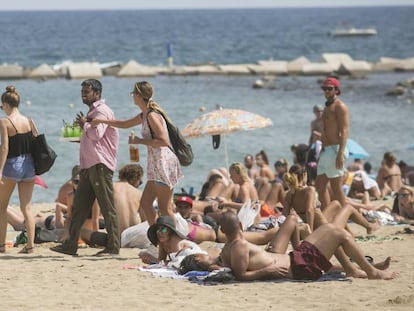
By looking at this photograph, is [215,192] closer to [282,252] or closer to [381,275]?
[282,252]

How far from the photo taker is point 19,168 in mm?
9914

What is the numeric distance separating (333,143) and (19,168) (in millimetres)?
3065

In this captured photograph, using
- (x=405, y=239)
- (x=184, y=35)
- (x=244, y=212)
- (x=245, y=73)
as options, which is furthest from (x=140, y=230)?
(x=184, y=35)

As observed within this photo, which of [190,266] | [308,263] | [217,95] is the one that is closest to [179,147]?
[190,266]

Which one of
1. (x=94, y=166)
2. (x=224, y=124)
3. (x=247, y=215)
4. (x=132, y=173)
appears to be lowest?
(x=247, y=215)

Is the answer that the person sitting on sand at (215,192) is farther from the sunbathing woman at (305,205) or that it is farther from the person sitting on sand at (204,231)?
the sunbathing woman at (305,205)

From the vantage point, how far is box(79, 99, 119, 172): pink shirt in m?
9.71

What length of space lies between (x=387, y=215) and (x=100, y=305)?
5710mm

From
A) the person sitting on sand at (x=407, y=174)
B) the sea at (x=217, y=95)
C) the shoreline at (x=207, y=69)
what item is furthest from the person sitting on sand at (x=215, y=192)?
the shoreline at (x=207, y=69)

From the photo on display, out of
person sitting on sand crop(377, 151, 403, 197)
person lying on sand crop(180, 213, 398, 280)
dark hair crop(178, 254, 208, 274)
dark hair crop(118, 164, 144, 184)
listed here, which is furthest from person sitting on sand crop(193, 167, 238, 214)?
person sitting on sand crop(377, 151, 403, 197)

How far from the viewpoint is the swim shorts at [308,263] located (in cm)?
Result: 874

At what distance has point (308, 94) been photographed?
39062 mm

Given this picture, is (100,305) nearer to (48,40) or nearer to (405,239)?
(405,239)

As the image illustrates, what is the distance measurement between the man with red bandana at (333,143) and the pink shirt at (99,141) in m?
2.25
